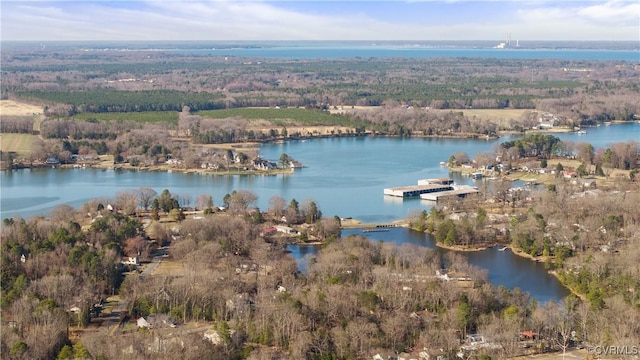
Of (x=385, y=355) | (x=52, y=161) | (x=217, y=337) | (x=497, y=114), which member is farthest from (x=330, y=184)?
(x=497, y=114)

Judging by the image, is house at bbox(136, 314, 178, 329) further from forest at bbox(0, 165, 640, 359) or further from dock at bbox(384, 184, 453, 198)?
→ dock at bbox(384, 184, 453, 198)

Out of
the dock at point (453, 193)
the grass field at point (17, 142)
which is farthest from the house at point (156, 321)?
the grass field at point (17, 142)

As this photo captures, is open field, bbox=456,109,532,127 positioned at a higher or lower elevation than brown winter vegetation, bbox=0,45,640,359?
lower

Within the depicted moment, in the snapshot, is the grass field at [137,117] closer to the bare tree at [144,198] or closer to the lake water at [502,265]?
the bare tree at [144,198]

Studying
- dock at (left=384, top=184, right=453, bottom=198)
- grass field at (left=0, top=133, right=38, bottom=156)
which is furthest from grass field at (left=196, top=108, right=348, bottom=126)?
dock at (left=384, top=184, right=453, bottom=198)

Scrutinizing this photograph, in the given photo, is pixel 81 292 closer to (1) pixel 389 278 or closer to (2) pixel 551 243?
(1) pixel 389 278

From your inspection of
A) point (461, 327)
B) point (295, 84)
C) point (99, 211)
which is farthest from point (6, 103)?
point (461, 327)

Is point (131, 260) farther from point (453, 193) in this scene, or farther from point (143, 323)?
point (453, 193)
